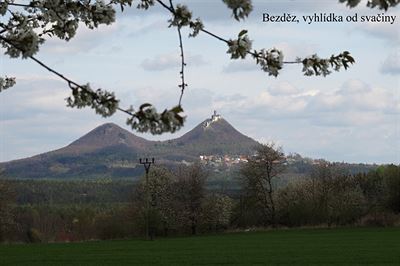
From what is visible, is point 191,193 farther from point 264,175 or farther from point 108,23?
point 108,23

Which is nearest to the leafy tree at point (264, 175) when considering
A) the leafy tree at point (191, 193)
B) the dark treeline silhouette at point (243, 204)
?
the dark treeline silhouette at point (243, 204)

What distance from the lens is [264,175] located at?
2857 inches

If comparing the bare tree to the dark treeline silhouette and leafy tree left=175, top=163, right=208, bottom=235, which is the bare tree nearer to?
the dark treeline silhouette

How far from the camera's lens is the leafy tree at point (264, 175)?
2835 inches

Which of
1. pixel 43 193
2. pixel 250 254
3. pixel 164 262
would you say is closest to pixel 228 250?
pixel 250 254

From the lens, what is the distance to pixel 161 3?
356 centimetres

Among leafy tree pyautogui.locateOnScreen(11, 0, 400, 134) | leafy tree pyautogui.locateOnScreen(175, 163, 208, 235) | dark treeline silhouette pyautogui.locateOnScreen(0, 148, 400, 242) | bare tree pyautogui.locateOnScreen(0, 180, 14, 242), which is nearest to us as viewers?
leafy tree pyautogui.locateOnScreen(11, 0, 400, 134)

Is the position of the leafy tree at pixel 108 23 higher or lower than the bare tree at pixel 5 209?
higher

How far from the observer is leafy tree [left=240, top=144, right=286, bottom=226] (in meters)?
72.0

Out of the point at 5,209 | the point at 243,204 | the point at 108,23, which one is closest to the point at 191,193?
the point at 243,204

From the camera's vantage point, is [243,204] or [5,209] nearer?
[5,209]

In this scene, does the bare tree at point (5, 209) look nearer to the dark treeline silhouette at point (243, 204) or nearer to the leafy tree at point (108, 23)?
the dark treeline silhouette at point (243, 204)

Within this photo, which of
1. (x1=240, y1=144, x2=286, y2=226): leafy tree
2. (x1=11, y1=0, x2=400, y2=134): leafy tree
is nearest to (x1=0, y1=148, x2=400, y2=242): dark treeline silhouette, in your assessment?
(x1=240, y1=144, x2=286, y2=226): leafy tree

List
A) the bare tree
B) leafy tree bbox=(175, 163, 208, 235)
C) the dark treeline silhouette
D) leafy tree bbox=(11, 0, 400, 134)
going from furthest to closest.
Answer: leafy tree bbox=(175, 163, 208, 235) → the dark treeline silhouette → the bare tree → leafy tree bbox=(11, 0, 400, 134)
